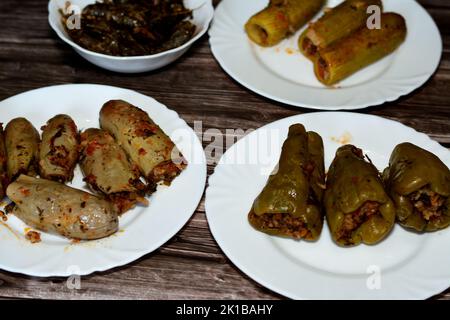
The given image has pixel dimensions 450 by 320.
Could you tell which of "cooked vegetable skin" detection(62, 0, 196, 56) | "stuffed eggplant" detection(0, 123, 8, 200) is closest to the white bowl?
"cooked vegetable skin" detection(62, 0, 196, 56)

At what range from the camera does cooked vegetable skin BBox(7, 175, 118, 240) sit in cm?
204

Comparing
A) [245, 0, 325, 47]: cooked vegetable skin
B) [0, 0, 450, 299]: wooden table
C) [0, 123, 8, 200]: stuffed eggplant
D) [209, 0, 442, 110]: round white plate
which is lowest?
[0, 0, 450, 299]: wooden table

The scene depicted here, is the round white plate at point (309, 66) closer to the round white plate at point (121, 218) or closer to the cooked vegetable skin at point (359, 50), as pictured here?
the cooked vegetable skin at point (359, 50)

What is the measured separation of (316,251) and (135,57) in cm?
134

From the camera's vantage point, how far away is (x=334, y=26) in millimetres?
2953

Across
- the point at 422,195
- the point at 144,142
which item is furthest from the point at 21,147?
the point at 422,195

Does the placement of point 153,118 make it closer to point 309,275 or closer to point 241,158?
point 241,158

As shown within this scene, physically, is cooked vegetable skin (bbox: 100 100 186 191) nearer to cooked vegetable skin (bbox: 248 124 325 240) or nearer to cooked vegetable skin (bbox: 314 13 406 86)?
cooked vegetable skin (bbox: 248 124 325 240)

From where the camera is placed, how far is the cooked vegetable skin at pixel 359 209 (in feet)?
6.70

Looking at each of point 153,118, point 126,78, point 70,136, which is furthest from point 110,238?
point 126,78

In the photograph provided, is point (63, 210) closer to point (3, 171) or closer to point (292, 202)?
point (3, 171)

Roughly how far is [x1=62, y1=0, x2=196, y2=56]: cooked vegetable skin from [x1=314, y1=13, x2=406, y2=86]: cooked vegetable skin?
2.49 feet

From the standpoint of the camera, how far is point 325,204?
2.17 meters

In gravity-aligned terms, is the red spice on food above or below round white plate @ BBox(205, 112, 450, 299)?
above
